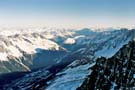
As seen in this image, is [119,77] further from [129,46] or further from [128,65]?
[129,46]

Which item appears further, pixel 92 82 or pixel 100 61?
pixel 100 61

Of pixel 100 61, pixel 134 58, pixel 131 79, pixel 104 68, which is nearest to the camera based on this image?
pixel 131 79

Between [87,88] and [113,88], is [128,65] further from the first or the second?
[87,88]

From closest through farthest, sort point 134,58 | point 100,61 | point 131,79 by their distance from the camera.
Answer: point 131,79
point 134,58
point 100,61

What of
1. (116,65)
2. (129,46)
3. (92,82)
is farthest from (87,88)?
(129,46)

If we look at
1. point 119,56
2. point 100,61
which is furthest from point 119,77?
point 100,61

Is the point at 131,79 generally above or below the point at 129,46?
below
